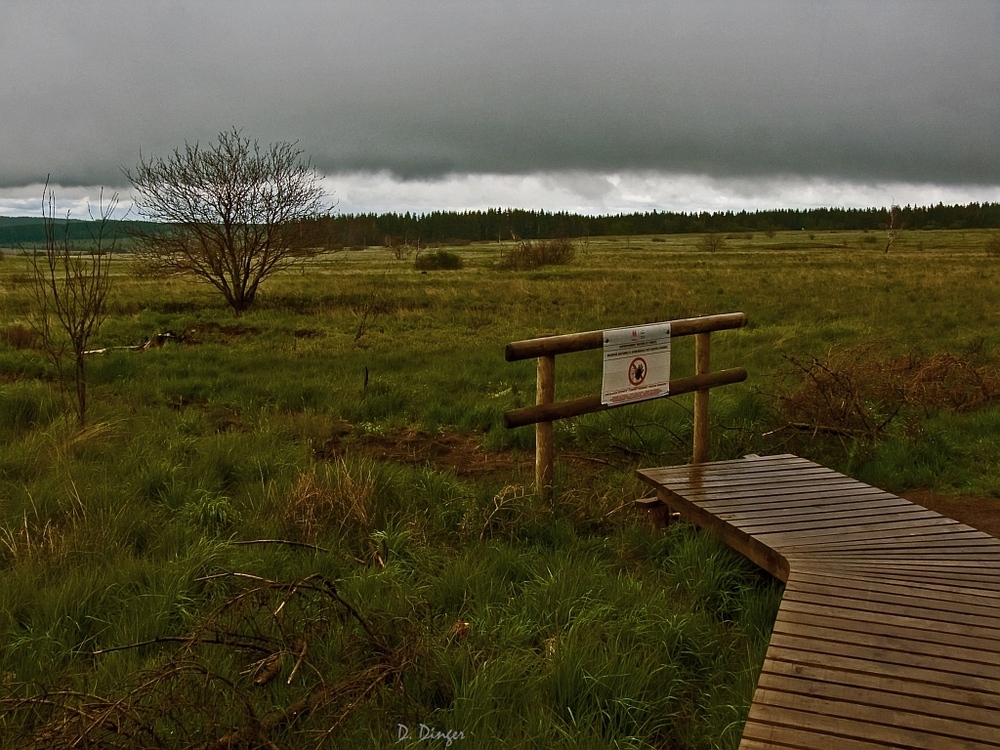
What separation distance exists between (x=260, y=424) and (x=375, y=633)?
4.80m

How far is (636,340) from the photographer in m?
5.55

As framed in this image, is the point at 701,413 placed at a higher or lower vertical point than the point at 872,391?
higher

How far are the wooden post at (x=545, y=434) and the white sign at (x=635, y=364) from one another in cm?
41

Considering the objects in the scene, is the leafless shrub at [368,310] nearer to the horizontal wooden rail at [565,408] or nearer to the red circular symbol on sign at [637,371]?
the horizontal wooden rail at [565,408]

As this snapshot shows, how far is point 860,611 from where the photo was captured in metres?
3.35

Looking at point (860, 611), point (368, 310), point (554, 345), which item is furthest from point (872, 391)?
point (368, 310)

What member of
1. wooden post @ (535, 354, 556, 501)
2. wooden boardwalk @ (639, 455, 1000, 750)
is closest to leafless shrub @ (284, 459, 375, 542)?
wooden post @ (535, 354, 556, 501)

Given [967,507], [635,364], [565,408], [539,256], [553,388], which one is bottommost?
[967,507]

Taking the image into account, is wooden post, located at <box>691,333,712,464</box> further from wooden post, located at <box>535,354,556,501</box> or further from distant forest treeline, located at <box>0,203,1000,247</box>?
distant forest treeline, located at <box>0,203,1000,247</box>

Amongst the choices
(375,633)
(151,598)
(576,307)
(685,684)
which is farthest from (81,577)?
(576,307)

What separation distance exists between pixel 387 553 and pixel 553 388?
170cm

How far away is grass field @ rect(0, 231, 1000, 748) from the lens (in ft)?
9.57

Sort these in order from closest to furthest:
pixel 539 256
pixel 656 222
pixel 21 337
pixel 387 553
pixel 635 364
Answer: pixel 387 553 → pixel 635 364 → pixel 21 337 → pixel 539 256 → pixel 656 222

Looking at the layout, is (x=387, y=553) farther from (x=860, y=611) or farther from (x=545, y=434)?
(x=860, y=611)
